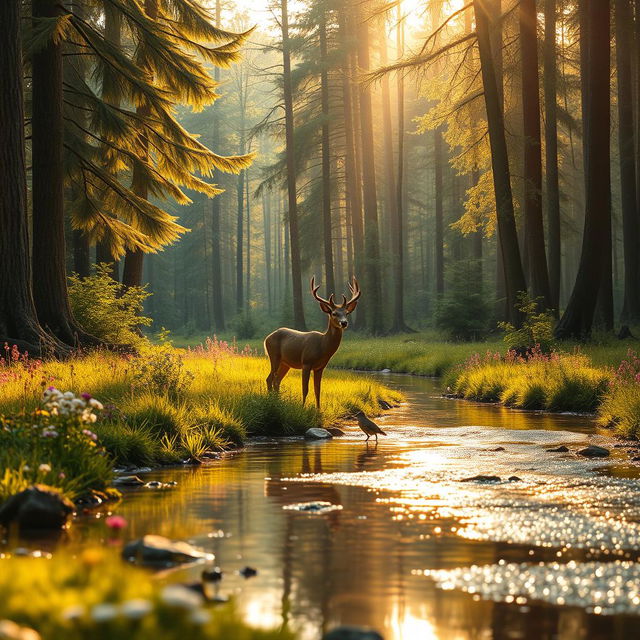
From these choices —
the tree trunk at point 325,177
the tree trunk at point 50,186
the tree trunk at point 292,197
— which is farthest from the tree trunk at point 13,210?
the tree trunk at point 325,177

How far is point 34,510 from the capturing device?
24.3 feet

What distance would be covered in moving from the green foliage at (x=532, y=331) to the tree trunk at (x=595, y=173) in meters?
0.93

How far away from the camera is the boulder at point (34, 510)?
7398 mm

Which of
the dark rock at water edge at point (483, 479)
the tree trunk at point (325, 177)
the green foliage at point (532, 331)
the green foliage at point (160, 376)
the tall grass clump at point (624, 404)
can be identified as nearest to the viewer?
the dark rock at water edge at point (483, 479)

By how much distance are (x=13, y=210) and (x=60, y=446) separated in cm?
835

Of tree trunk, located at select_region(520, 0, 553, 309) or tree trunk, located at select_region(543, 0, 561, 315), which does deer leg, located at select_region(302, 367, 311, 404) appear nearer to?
tree trunk, located at select_region(520, 0, 553, 309)

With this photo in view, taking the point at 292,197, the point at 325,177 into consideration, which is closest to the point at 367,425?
the point at 292,197

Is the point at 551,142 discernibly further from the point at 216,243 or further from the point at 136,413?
the point at 216,243

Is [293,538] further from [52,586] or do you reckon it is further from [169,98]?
[169,98]

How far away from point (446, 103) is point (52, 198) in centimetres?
1370

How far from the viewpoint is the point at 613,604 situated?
5.31 meters

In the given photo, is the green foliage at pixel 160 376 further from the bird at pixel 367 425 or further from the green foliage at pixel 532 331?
the green foliage at pixel 532 331

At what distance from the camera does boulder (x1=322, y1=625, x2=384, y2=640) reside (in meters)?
4.41

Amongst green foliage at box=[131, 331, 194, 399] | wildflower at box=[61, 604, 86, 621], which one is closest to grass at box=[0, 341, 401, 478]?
green foliage at box=[131, 331, 194, 399]
